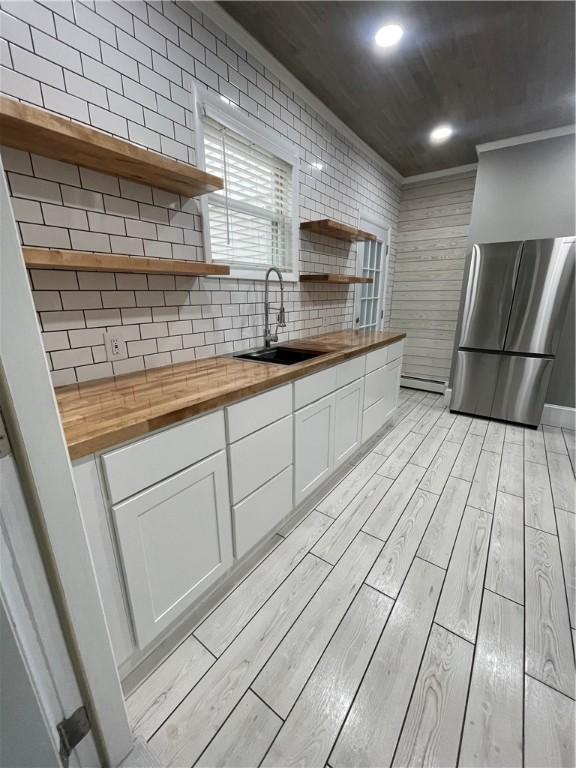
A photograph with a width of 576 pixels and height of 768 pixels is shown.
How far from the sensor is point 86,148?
1.13 metres

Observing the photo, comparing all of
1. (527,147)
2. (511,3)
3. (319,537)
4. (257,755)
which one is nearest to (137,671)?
(257,755)

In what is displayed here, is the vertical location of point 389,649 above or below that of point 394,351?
below

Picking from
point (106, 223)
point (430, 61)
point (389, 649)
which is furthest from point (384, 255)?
point (389, 649)

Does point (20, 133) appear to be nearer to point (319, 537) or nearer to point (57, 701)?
point (57, 701)

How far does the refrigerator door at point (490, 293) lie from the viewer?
3.06 metres

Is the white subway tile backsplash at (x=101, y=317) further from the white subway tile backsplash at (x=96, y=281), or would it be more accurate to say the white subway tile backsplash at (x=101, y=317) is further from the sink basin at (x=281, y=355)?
the sink basin at (x=281, y=355)

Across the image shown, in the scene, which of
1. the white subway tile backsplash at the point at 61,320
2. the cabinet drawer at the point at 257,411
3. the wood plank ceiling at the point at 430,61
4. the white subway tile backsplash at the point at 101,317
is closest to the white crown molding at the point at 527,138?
the wood plank ceiling at the point at 430,61

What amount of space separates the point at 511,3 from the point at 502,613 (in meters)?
3.03

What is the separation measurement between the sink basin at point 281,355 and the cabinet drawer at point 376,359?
20.6 inches

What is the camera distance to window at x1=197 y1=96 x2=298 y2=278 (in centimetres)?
183

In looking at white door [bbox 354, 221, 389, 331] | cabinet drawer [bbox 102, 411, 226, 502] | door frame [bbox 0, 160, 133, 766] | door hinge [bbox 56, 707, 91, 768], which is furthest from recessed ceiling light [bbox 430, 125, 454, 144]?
door hinge [bbox 56, 707, 91, 768]

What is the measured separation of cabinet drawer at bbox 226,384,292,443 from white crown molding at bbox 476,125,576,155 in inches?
140

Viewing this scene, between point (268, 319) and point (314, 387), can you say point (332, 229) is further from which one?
point (314, 387)

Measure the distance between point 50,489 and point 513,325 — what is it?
3827 millimetres
